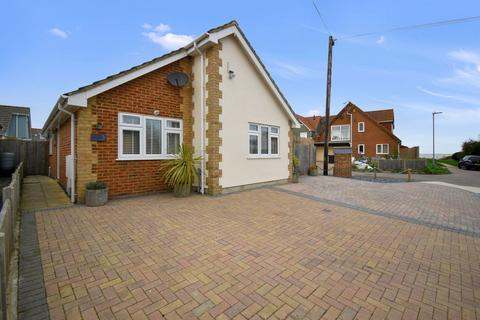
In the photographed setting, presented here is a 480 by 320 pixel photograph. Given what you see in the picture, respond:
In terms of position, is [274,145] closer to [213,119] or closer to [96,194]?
[213,119]

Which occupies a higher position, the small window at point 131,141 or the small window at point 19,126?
the small window at point 19,126

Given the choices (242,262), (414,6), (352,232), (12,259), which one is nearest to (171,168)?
(12,259)

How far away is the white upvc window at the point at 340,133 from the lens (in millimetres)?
33281

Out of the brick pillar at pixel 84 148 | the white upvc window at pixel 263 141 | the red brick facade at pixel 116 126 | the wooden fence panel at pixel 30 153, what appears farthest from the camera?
the wooden fence panel at pixel 30 153

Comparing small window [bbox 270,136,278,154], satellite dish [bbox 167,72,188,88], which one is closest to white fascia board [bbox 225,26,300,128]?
small window [bbox 270,136,278,154]

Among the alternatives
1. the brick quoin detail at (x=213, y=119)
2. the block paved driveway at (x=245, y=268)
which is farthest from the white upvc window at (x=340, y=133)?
the block paved driveway at (x=245, y=268)

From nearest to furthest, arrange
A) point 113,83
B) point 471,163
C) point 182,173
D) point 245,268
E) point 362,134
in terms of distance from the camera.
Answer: point 245,268
point 113,83
point 182,173
point 471,163
point 362,134

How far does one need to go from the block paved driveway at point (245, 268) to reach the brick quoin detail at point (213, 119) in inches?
96.0

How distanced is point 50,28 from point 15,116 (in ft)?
65.2

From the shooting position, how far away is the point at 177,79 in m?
7.88

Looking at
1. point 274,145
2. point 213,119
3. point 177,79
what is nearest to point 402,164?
point 274,145

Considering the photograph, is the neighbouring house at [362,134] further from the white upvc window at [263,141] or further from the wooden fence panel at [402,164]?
the white upvc window at [263,141]

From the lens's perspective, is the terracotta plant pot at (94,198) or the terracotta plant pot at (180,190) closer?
the terracotta plant pot at (94,198)

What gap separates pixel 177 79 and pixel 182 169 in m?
3.38
